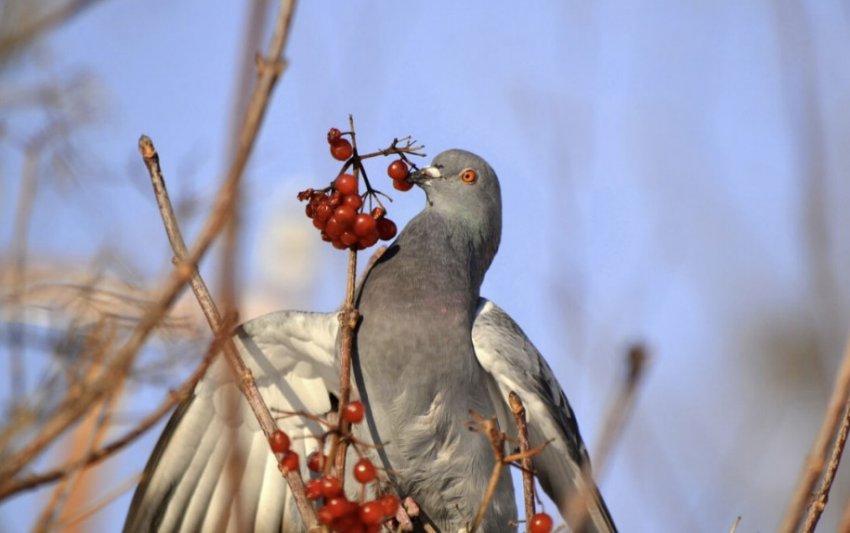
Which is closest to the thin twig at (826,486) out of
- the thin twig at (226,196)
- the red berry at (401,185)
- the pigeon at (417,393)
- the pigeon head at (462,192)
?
the thin twig at (226,196)

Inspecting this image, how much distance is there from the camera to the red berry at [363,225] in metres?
3.88

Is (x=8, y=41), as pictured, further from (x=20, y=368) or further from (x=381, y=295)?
(x=381, y=295)

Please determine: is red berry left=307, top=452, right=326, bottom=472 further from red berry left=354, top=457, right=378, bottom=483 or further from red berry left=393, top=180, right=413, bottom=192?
red berry left=393, top=180, right=413, bottom=192

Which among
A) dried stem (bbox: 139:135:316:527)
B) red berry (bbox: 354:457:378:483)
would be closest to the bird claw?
red berry (bbox: 354:457:378:483)

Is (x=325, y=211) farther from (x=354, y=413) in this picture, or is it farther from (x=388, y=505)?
(x=388, y=505)

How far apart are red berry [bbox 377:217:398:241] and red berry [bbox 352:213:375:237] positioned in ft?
1.08

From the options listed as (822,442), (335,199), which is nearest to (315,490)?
(335,199)

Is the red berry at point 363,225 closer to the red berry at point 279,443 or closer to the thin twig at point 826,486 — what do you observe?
the red berry at point 279,443

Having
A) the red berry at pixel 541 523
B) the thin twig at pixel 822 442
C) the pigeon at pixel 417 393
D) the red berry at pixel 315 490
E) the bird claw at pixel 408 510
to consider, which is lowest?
the thin twig at pixel 822 442

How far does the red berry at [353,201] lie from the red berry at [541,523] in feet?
4.15

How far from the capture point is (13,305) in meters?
3.19

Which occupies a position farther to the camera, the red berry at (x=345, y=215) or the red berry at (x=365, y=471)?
the red berry at (x=345, y=215)

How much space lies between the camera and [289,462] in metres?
3.20

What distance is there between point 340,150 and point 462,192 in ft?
7.11
